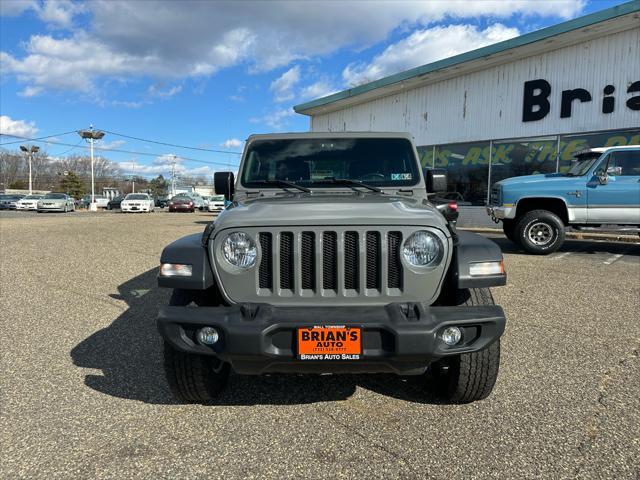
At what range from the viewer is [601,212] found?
861cm

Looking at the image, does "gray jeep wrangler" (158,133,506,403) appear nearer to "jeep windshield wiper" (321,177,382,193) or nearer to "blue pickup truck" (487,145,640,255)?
"jeep windshield wiper" (321,177,382,193)

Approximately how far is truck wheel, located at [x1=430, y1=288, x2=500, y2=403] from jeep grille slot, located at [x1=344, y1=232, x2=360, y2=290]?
25.9 inches

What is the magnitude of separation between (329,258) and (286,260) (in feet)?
0.77

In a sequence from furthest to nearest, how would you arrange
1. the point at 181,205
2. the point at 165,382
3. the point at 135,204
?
the point at 181,205, the point at 135,204, the point at 165,382

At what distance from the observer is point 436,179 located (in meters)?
3.62

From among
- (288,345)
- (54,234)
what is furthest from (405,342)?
(54,234)

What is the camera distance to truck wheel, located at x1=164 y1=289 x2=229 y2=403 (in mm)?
2594

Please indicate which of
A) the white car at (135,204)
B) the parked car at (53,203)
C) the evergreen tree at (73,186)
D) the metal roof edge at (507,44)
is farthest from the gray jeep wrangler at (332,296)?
the evergreen tree at (73,186)

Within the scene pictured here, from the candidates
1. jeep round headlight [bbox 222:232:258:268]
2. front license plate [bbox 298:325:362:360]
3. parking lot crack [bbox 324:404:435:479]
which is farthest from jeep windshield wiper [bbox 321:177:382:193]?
parking lot crack [bbox 324:404:435:479]

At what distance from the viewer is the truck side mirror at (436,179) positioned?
142 inches

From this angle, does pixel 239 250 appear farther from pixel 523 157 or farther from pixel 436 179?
pixel 523 157

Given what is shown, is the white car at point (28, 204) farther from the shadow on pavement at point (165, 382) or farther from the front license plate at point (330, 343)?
the front license plate at point (330, 343)

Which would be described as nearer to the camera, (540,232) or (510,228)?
(540,232)

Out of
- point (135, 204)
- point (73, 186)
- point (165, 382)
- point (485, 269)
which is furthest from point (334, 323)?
point (73, 186)
